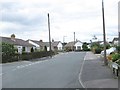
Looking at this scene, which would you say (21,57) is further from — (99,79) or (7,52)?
(99,79)

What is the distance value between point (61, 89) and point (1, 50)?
111ft

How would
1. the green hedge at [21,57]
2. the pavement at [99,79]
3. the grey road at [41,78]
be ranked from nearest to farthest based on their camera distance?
the pavement at [99,79] → the grey road at [41,78] → the green hedge at [21,57]

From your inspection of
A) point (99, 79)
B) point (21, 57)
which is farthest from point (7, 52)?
point (99, 79)

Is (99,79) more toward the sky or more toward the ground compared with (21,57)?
more toward the sky

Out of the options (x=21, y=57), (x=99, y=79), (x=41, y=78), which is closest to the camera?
(x=99, y=79)

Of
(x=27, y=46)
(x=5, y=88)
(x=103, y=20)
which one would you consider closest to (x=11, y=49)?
(x=103, y=20)

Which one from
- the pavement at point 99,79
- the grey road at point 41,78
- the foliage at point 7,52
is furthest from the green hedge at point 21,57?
the pavement at point 99,79

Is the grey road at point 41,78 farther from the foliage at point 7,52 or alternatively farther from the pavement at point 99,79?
the foliage at point 7,52

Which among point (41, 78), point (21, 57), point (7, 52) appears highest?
point (7, 52)

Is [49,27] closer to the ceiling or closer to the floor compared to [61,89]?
closer to the ceiling

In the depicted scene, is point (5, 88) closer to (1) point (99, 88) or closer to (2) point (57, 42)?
(1) point (99, 88)

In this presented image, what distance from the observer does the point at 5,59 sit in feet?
148

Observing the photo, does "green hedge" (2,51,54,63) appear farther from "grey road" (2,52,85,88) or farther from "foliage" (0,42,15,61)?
"grey road" (2,52,85,88)

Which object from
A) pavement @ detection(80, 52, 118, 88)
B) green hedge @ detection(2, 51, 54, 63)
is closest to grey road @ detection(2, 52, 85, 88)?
pavement @ detection(80, 52, 118, 88)
